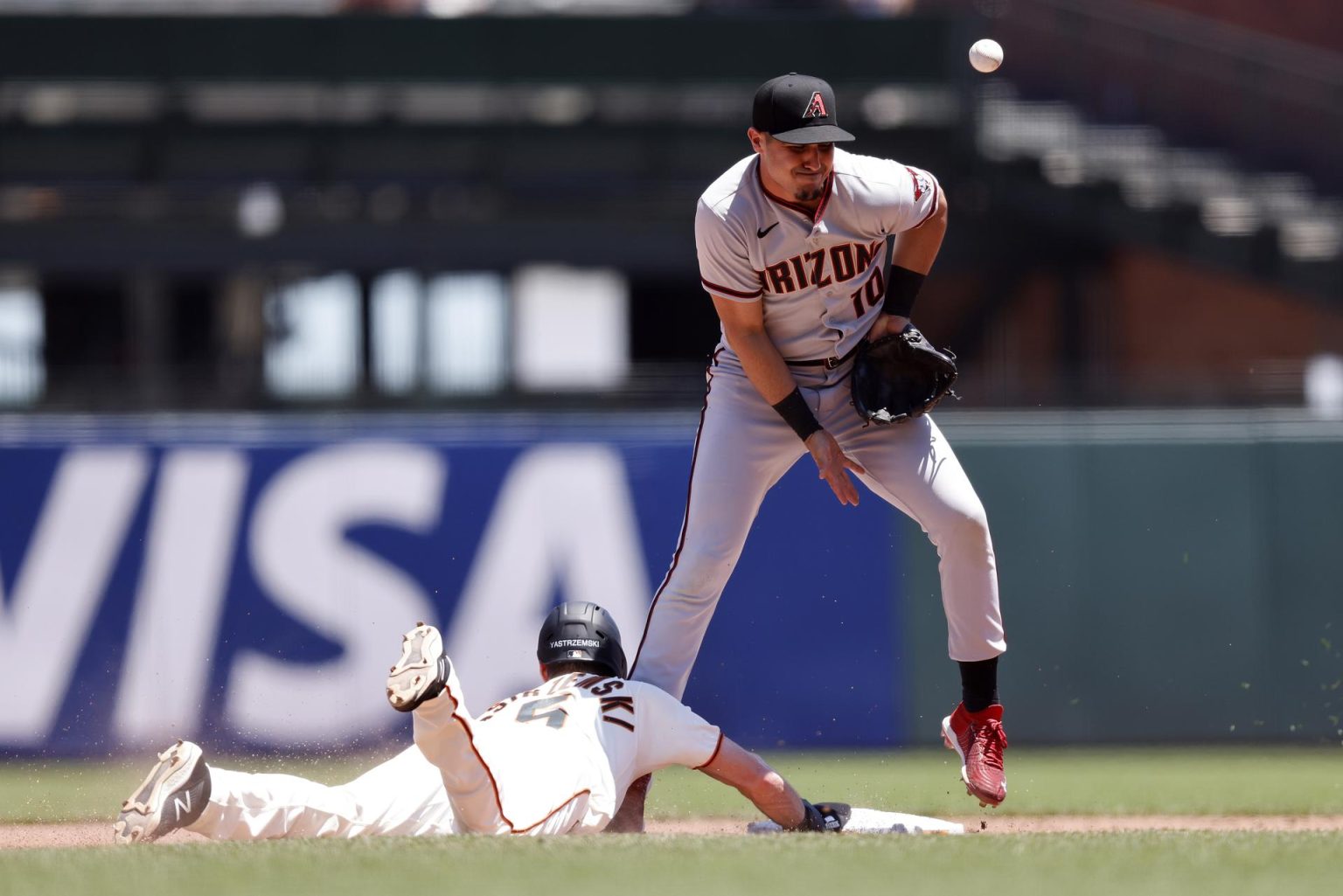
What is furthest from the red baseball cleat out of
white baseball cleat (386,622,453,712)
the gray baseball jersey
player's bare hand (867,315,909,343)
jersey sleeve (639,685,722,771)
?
white baseball cleat (386,622,453,712)

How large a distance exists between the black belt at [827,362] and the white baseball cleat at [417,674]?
163cm

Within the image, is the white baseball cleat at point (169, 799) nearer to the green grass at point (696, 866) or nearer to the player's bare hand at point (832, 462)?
the green grass at point (696, 866)

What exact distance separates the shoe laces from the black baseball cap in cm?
180

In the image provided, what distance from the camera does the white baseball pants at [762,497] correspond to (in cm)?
552

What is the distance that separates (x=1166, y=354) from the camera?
49.0ft

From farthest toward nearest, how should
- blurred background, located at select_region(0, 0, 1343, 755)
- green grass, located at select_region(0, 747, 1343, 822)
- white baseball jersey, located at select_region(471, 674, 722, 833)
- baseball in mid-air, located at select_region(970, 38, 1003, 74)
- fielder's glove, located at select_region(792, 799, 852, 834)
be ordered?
blurred background, located at select_region(0, 0, 1343, 755), green grass, located at select_region(0, 747, 1343, 822), baseball in mid-air, located at select_region(970, 38, 1003, 74), fielder's glove, located at select_region(792, 799, 852, 834), white baseball jersey, located at select_region(471, 674, 722, 833)

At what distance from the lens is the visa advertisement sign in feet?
27.4

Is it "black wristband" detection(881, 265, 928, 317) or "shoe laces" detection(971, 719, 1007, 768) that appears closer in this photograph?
"shoe laces" detection(971, 719, 1007, 768)

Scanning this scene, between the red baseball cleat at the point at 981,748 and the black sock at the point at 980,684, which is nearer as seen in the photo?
the red baseball cleat at the point at 981,748

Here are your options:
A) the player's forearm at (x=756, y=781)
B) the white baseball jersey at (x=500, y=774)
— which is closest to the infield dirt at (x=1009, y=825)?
the player's forearm at (x=756, y=781)

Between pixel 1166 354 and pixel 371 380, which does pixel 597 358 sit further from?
pixel 1166 354

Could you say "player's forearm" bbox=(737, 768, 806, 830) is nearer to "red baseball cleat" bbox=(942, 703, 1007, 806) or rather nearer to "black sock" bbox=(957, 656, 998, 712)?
"red baseball cleat" bbox=(942, 703, 1007, 806)

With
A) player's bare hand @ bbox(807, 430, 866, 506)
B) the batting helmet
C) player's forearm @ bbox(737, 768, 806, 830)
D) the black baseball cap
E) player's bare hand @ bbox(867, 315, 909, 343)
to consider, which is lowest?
player's forearm @ bbox(737, 768, 806, 830)

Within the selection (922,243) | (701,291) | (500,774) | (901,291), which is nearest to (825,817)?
(500,774)
